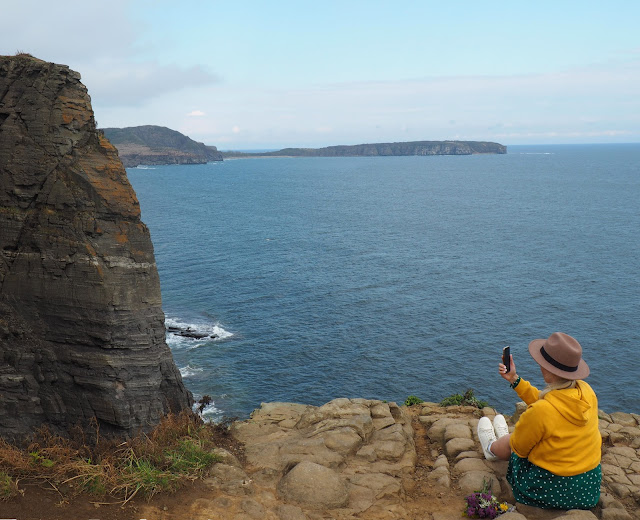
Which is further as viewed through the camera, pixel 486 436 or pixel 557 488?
pixel 486 436

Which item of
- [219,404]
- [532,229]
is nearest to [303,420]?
[219,404]

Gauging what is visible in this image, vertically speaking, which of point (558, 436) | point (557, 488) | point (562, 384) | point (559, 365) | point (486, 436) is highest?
point (559, 365)

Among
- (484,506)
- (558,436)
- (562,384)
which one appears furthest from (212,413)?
(562,384)

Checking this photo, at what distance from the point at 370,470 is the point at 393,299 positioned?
49.9 metres

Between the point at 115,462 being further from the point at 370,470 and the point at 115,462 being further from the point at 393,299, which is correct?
the point at 393,299

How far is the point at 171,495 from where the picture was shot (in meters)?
12.2

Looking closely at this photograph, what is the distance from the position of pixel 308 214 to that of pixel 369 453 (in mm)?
112796

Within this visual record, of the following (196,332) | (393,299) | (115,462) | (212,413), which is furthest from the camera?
(393,299)

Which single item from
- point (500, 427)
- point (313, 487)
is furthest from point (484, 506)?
point (313, 487)

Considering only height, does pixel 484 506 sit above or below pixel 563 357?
below

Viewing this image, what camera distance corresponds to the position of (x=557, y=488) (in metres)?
10.7

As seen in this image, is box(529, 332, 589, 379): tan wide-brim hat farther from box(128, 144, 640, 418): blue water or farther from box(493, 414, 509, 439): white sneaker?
box(128, 144, 640, 418): blue water

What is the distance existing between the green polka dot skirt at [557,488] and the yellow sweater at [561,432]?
0.19 m

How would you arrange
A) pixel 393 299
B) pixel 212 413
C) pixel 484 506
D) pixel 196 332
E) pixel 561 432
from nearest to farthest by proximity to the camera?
pixel 561 432 → pixel 484 506 → pixel 212 413 → pixel 196 332 → pixel 393 299
